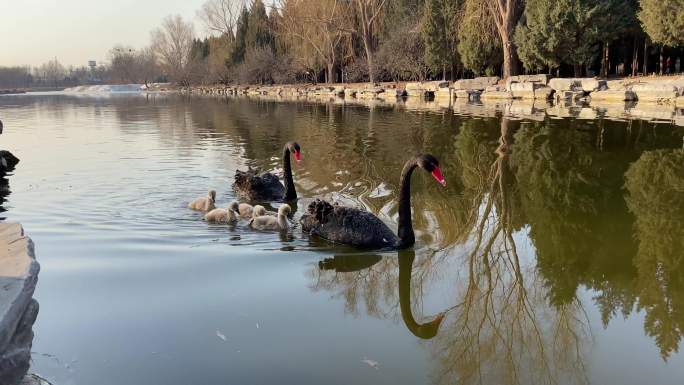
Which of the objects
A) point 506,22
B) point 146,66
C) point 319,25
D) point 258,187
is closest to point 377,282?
point 258,187

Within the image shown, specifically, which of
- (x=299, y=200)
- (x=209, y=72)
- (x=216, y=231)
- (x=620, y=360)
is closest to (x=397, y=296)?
(x=620, y=360)

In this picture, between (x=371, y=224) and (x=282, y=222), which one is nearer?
(x=371, y=224)

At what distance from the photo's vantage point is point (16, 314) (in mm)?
2533

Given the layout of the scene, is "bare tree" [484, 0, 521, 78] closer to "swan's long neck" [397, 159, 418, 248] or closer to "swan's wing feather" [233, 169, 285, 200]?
"swan's wing feather" [233, 169, 285, 200]

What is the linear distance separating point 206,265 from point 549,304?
274cm

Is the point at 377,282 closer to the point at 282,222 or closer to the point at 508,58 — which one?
the point at 282,222

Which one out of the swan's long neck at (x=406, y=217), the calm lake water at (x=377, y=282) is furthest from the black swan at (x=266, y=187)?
the swan's long neck at (x=406, y=217)

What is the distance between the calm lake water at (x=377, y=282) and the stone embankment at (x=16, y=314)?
315 millimetres

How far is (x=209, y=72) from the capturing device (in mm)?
76688

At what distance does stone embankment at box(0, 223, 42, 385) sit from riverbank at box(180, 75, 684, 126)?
1471cm

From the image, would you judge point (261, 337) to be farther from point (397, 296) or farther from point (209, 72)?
point (209, 72)

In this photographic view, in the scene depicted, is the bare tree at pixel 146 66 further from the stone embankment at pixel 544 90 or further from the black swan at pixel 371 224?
the black swan at pixel 371 224

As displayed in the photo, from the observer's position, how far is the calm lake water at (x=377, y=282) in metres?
3.07

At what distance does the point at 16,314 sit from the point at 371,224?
3168mm
